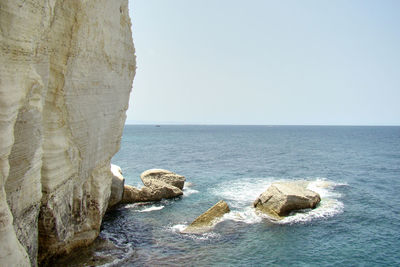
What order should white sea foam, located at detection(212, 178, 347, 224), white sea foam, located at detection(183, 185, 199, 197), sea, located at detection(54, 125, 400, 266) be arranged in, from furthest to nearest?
white sea foam, located at detection(183, 185, 199, 197) → white sea foam, located at detection(212, 178, 347, 224) → sea, located at detection(54, 125, 400, 266)

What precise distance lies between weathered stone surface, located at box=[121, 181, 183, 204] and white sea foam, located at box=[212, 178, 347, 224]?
430 centimetres

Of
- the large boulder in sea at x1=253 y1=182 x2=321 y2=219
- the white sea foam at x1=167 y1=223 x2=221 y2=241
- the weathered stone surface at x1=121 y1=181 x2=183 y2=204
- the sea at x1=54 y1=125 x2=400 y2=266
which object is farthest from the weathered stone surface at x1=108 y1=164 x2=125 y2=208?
the large boulder in sea at x1=253 y1=182 x2=321 y2=219

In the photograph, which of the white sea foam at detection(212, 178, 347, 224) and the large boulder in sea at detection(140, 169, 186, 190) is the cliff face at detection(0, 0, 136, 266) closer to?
the large boulder in sea at detection(140, 169, 186, 190)

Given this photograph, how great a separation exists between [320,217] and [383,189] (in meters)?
13.0

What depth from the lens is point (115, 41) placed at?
16.3m

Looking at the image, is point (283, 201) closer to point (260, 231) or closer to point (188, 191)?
point (260, 231)

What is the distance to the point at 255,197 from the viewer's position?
88.8 feet

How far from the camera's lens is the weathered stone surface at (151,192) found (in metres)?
25.1

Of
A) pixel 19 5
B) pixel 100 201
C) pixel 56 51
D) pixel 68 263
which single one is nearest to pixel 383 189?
pixel 100 201

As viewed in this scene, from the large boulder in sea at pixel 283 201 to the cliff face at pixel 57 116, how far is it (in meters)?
11.1

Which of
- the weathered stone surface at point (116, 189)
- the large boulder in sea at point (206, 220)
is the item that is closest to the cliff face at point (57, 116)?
the weathered stone surface at point (116, 189)

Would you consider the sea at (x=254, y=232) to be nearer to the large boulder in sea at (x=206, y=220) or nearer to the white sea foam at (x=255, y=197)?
the white sea foam at (x=255, y=197)

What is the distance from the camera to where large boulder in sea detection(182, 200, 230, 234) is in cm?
1945

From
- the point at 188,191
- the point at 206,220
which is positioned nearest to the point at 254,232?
the point at 206,220
